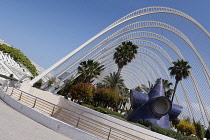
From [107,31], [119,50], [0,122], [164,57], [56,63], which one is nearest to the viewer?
[0,122]

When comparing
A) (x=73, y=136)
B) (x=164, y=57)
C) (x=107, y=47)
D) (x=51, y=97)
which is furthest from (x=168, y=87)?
(x=73, y=136)

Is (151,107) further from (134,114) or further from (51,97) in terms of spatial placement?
(51,97)

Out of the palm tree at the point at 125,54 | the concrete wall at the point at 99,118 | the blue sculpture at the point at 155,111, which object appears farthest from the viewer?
the palm tree at the point at 125,54

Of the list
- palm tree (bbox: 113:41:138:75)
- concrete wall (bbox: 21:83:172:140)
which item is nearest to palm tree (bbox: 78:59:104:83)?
palm tree (bbox: 113:41:138:75)

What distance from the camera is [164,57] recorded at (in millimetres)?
52875

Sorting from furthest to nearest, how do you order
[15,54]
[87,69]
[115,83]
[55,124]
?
1. [15,54]
2. [115,83]
3. [87,69]
4. [55,124]

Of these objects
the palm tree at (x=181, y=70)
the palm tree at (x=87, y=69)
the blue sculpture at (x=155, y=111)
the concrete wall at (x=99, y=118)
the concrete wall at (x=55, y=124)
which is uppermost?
the palm tree at (x=181, y=70)

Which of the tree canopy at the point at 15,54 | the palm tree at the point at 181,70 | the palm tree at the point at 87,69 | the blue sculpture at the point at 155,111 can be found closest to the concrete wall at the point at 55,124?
the blue sculpture at the point at 155,111

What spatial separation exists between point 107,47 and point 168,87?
77.5ft

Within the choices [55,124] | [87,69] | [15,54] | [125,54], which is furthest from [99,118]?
[15,54]

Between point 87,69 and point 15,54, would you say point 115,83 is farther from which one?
point 15,54

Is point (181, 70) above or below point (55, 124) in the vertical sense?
above

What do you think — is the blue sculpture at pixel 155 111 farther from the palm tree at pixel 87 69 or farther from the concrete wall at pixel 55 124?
the palm tree at pixel 87 69

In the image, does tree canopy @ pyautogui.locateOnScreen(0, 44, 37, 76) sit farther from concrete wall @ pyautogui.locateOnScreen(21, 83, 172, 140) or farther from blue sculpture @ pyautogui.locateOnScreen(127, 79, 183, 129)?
blue sculpture @ pyautogui.locateOnScreen(127, 79, 183, 129)
